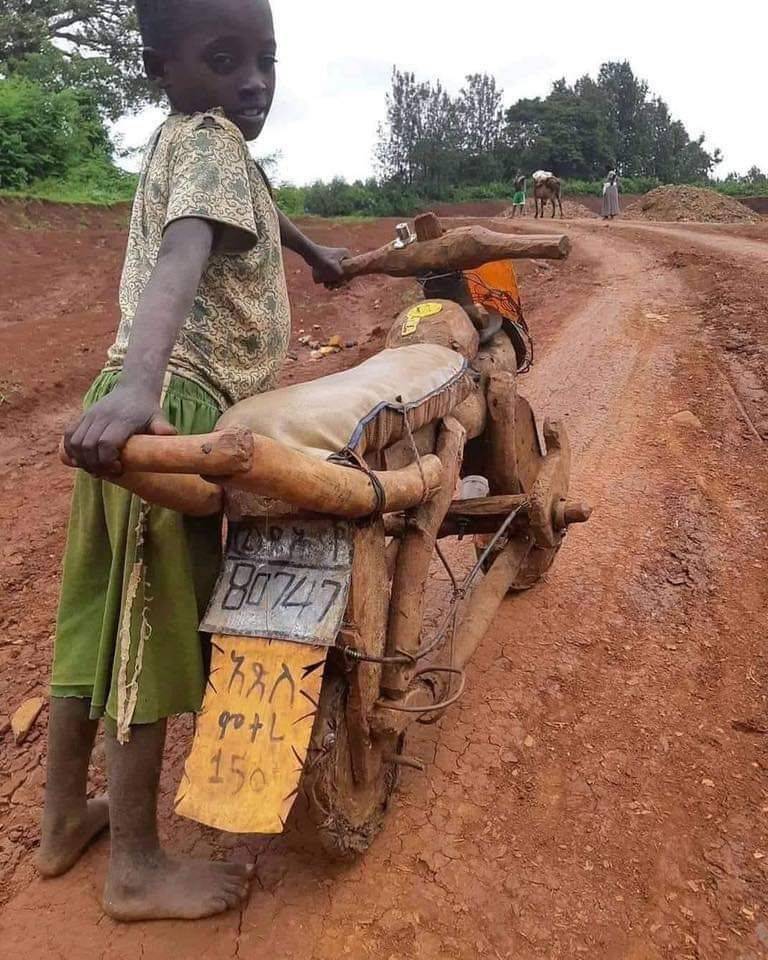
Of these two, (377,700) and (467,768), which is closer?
(377,700)

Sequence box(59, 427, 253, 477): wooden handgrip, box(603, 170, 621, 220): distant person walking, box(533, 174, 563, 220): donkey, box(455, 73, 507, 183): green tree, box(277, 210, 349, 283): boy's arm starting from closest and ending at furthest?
box(59, 427, 253, 477): wooden handgrip < box(277, 210, 349, 283): boy's arm < box(603, 170, 621, 220): distant person walking < box(533, 174, 563, 220): donkey < box(455, 73, 507, 183): green tree

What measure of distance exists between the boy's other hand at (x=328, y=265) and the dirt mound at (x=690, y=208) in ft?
62.5

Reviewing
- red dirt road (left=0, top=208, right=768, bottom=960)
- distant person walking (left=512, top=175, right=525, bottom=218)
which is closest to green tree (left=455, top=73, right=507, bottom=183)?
distant person walking (left=512, top=175, right=525, bottom=218)

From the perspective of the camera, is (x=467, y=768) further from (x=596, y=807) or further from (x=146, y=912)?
(x=146, y=912)

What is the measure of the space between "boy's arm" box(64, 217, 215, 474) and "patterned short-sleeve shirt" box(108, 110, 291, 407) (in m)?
0.07

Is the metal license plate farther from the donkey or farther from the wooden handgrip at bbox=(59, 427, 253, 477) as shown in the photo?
the donkey

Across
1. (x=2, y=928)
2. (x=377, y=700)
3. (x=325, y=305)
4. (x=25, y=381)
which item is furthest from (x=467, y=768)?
(x=325, y=305)

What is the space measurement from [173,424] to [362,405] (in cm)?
44

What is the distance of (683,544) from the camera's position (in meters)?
3.68

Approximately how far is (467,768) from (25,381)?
5.77 metres

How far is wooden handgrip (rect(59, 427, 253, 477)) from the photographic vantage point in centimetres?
136

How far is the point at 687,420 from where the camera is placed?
500 cm

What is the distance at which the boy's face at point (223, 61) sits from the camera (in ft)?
5.85

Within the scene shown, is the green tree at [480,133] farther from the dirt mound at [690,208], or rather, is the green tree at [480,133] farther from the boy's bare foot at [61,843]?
the boy's bare foot at [61,843]
